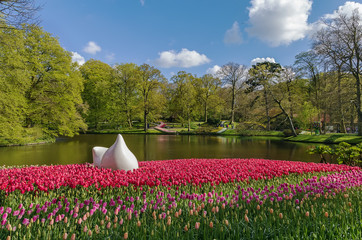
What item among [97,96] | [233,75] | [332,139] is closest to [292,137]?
[332,139]

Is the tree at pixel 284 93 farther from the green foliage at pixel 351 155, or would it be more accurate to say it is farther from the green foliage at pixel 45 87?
the green foliage at pixel 45 87

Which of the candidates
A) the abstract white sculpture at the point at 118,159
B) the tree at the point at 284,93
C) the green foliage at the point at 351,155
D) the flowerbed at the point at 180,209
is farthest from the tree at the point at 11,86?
the tree at the point at 284,93

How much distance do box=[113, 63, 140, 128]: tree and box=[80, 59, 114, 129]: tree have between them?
205 centimetres

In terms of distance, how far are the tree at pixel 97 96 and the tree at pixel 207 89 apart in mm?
21327

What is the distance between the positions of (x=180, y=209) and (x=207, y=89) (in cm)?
5191

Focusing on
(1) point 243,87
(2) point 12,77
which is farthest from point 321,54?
(2) point 12,77

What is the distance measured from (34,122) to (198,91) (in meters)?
35.7

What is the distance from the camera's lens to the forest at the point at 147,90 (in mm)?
23516

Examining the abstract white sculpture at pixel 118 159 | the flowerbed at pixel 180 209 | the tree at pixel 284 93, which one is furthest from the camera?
the tree at pixel 284 93

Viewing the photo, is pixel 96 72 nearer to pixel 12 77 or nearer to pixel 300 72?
pixel 12 77

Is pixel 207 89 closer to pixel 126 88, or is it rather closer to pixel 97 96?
pixel 126 88

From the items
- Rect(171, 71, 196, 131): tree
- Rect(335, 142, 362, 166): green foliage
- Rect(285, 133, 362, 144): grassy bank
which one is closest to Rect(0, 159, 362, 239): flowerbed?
Rect(335, 142, 362, 166): green foliage

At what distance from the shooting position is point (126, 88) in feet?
170

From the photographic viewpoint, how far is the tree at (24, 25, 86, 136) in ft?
89.7
